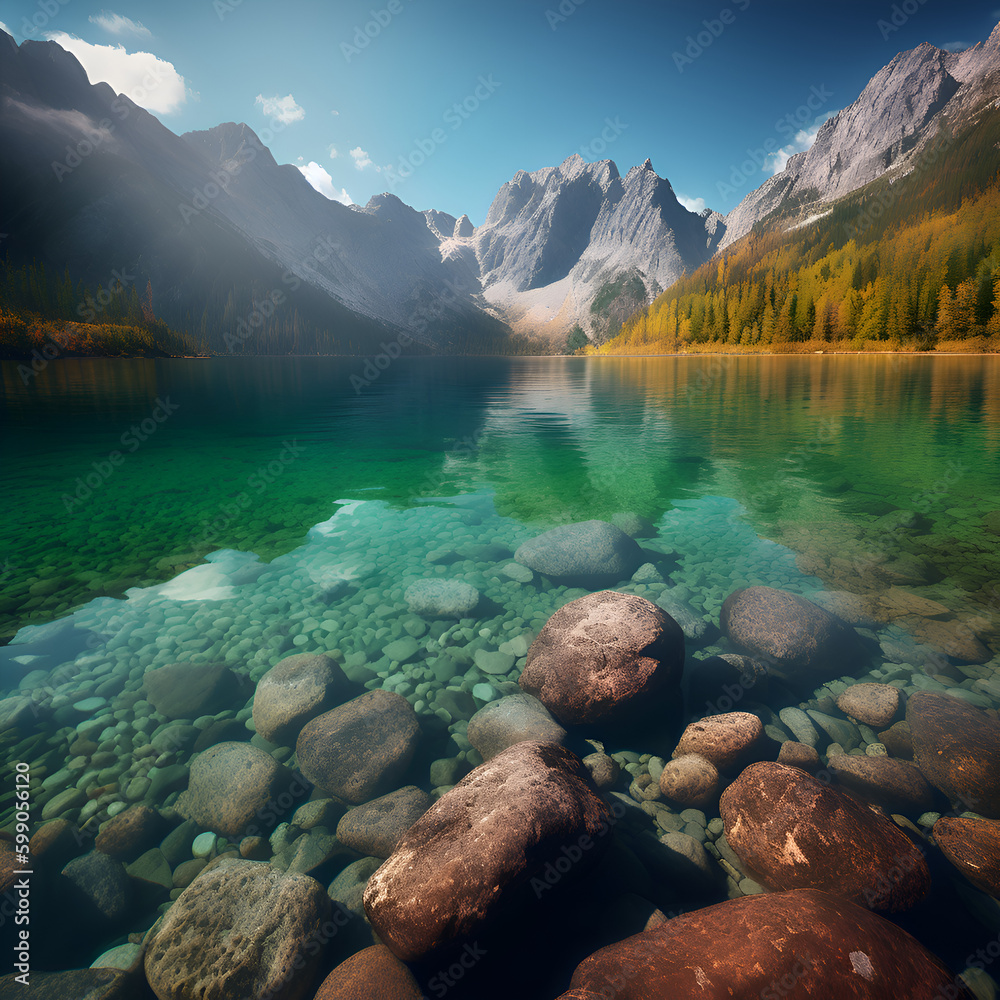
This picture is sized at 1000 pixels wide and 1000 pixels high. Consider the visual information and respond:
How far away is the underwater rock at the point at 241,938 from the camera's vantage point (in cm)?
340

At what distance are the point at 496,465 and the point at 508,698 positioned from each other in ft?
45.7

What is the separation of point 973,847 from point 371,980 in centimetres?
534

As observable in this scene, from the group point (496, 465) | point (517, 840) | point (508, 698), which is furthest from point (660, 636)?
point (496, 465)

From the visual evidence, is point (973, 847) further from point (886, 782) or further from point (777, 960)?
point (777, 960)

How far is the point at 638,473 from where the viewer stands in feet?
58.4

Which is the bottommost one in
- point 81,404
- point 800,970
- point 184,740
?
point 184,740

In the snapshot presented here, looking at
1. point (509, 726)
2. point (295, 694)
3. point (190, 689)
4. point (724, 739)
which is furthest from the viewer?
point (190, 689)

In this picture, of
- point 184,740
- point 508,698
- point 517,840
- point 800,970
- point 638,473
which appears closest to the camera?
point 800,970

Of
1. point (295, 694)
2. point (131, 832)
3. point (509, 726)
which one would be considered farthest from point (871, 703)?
point (131, 832)

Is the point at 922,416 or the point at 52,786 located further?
the point at 922,416

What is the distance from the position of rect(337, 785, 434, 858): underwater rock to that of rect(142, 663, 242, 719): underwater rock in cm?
295

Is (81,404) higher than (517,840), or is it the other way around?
(81,404)

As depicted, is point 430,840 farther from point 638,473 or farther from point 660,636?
point 638,473

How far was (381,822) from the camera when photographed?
471cm
